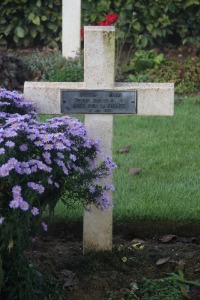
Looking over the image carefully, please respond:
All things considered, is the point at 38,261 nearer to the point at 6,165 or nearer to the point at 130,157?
the point at 6,165

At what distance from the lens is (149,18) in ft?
37.3

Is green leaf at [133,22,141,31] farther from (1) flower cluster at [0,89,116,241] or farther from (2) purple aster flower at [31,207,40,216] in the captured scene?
(2) purple aster flower at [31,207,40,216]

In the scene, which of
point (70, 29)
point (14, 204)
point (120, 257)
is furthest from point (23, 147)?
point (70, 29)

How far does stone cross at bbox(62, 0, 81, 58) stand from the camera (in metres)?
10.6

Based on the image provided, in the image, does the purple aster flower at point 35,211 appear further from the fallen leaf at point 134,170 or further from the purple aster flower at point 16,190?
the fallen leaf at point 134,170

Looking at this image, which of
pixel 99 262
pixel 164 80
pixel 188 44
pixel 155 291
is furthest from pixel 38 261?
pixel 188 44

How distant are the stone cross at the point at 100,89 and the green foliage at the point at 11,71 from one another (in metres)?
4.87

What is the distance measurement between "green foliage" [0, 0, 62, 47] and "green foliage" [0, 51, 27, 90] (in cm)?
117

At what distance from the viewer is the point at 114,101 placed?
4.66 m

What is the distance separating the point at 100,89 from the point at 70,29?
6.23 m

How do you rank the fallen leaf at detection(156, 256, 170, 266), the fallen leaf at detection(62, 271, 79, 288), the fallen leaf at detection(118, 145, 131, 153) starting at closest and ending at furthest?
the fallen leaf at detection(62, 271, 79, 288) → the fallen leaf at detection(156, 256, 170, 266) → the fallen leaf at detection(118, 145, 131, 153)

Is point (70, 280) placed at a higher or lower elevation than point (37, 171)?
lower

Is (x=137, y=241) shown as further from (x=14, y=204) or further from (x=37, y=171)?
(x=14, y=204)

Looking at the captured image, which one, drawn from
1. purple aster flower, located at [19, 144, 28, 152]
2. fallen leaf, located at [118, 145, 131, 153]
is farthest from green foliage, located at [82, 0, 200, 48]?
purple aster flower, located at [19, 144, 28, 152]
